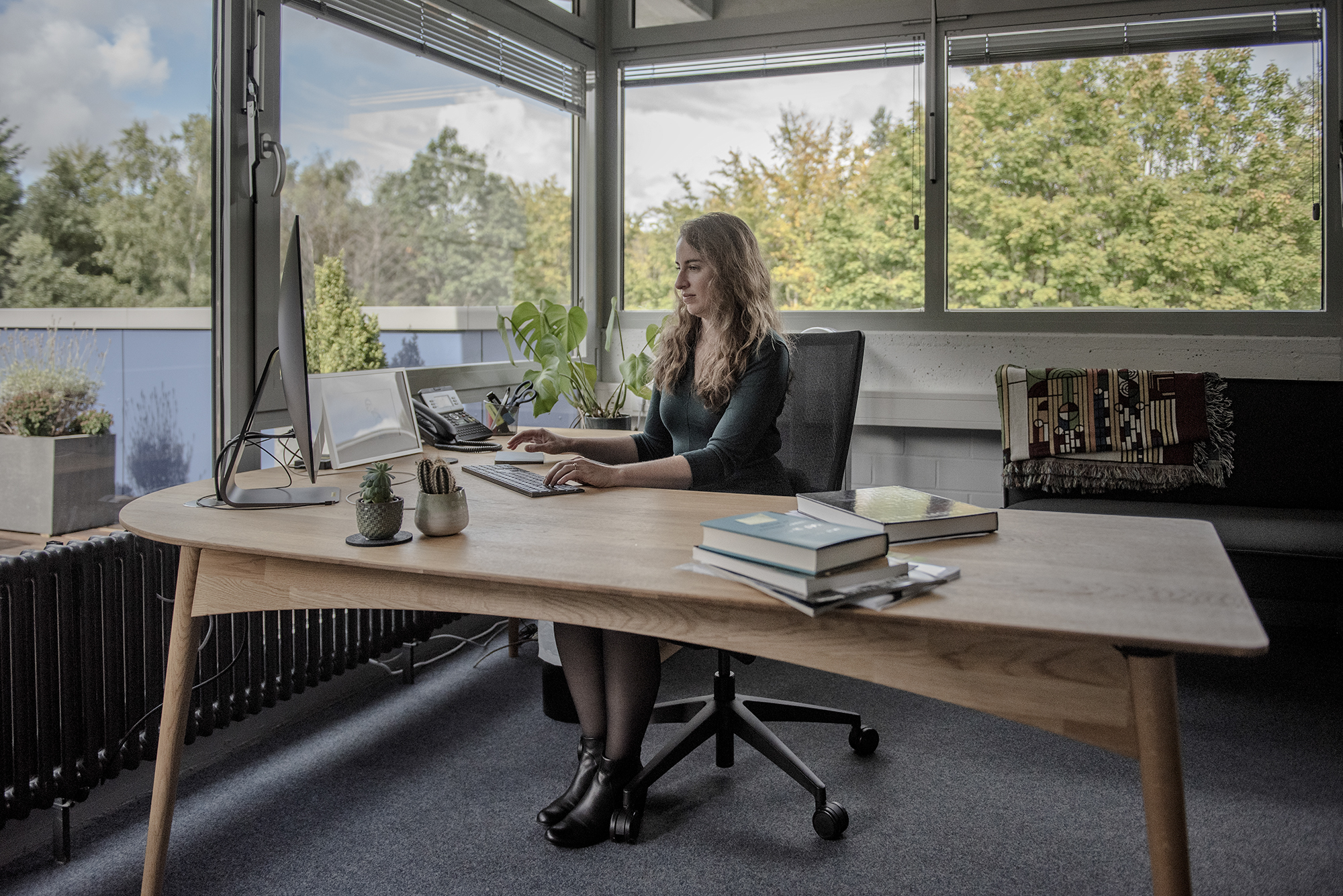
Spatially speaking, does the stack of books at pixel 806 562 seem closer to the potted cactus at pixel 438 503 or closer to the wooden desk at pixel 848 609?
the wooden desk at pixel 848 609

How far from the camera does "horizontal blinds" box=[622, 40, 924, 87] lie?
3748mm

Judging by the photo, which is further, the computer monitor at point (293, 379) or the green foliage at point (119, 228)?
the green foliage at point (119, 228)

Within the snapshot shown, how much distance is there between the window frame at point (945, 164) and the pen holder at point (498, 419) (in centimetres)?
132

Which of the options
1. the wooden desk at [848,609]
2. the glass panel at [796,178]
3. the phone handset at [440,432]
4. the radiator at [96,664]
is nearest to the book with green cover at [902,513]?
the wooden desk at [848,609]

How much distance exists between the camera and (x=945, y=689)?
47.8 inches

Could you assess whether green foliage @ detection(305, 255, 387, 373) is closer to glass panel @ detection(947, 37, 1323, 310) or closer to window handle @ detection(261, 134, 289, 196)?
window handle @ detection(261, 134, 289, 196)

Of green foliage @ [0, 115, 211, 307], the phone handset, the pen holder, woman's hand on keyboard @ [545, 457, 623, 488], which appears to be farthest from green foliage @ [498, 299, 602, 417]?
woman's hand on keyboard @ [545, 457, 623, 488]

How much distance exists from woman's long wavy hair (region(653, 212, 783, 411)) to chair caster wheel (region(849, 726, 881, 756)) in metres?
0.85

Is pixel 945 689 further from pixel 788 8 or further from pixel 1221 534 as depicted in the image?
pixel 788 8

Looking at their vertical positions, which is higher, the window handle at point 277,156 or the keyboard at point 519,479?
the window handle at point 277,156

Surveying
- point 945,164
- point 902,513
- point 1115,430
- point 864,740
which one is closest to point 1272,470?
point 1115,430

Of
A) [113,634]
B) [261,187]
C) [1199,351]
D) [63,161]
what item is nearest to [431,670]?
[113,634]

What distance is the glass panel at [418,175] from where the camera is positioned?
8.76 ft

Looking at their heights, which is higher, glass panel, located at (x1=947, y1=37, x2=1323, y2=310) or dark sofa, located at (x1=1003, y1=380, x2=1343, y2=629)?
glass panel, located at (x1=947, y1=37, x2=1323, y2=310)
